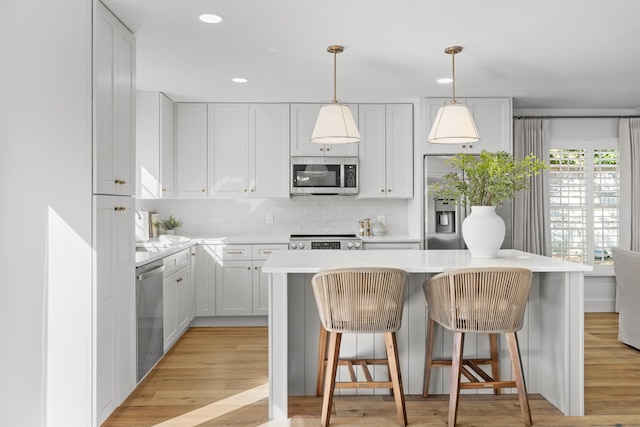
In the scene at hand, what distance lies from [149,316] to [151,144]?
2049 millimetres

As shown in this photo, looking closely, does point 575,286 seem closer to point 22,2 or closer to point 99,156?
point 99,156

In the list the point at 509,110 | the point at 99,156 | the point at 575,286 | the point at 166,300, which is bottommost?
the point at 166,300

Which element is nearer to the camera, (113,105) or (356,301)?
(356,301)

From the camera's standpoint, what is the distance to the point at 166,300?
13.3 feet

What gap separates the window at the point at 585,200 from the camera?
5848mm

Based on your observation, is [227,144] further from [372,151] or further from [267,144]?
[372,151]

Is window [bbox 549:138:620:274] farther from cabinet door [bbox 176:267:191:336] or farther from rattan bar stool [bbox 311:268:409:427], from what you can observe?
cabinet door [bbox 176:267:191:336]

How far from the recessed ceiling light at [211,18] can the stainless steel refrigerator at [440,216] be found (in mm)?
2720

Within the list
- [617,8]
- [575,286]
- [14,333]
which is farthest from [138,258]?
[617,8]

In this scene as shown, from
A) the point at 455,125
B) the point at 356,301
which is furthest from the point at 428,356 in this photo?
the point at 455,125

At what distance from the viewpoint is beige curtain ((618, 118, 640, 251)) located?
18.7 ft

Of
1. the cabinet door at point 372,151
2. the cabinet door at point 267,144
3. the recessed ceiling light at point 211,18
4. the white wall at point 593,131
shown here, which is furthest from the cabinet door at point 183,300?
the white wall at point 593,131

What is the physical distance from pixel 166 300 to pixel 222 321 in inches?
50.7

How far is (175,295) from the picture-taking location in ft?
14.2
